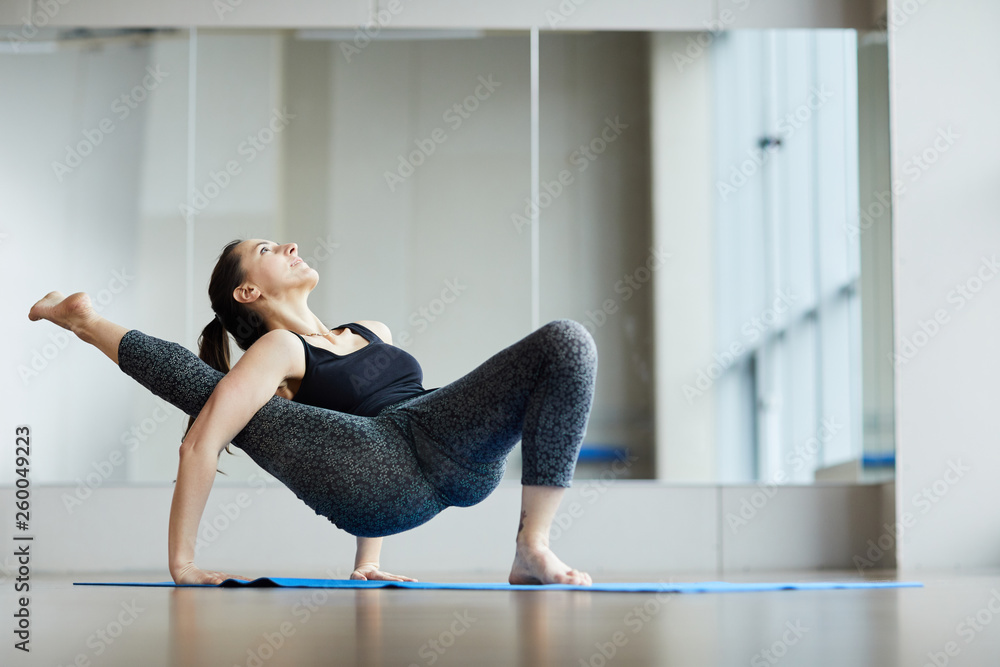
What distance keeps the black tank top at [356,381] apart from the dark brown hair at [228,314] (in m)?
0.18

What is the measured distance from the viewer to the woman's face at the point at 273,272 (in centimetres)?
222

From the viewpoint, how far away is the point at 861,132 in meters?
4.14

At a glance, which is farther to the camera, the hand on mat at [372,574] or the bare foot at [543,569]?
the hand on mat at [372,574]

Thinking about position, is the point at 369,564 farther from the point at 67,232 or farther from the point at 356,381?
the point at 67,232

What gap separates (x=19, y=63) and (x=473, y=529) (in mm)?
2523

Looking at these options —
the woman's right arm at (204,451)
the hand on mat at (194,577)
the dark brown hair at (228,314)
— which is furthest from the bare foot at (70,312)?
the hand on mat at (194,577)

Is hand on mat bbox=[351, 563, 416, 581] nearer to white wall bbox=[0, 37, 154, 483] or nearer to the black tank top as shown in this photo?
the black tank top

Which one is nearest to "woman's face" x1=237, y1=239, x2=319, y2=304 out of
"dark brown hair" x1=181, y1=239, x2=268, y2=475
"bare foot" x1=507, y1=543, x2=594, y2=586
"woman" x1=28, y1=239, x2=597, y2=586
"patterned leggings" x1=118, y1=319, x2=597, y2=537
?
"dark brown hair" x1=181, y1=239, x2=268, y2=475

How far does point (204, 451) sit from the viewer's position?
6.20 feet

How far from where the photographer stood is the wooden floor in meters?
0.79

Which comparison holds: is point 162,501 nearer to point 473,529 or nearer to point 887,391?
point 473,529

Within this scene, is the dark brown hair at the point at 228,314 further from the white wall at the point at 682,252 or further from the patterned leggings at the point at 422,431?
the white wall at the point at 682,252

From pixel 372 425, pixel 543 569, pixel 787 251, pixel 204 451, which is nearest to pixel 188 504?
pixel 204 451

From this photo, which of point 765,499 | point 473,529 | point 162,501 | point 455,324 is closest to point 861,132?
point 765,499
